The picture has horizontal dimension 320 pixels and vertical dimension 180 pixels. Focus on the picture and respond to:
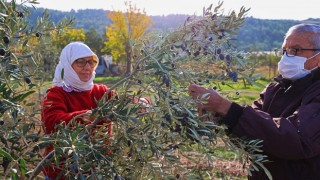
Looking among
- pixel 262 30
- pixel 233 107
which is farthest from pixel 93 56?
pixel 262 30

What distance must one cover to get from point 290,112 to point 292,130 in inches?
11.6

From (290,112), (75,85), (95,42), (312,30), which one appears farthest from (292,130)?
(95,42)

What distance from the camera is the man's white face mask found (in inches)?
97.6

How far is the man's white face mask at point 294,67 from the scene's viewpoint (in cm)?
248

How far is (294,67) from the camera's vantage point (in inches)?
98.7

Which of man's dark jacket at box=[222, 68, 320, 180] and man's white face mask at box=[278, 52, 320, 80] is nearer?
man's dark jacket at box=[222, 68, 320, 180]

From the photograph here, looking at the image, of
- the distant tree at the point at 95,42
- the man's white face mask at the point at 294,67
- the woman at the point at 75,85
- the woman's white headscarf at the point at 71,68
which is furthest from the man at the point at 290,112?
the distant tree at the point at 95,42

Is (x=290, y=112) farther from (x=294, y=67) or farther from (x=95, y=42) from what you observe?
(x=95, y=42)

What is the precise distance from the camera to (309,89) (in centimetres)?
239

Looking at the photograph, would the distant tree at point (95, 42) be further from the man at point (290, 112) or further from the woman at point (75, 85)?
the man at point (290, 112)

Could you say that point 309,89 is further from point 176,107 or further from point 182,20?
point 176,107

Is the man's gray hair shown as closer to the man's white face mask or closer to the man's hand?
the man's white face mask

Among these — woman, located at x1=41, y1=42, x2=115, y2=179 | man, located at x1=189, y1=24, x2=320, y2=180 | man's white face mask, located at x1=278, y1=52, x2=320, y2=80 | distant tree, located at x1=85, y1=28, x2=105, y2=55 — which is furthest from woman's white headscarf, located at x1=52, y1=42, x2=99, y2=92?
distant tree, located at x1=85, y1=28, x2=105, y2=55

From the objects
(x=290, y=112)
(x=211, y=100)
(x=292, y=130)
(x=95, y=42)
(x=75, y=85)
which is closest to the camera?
(x=211, y=100)
